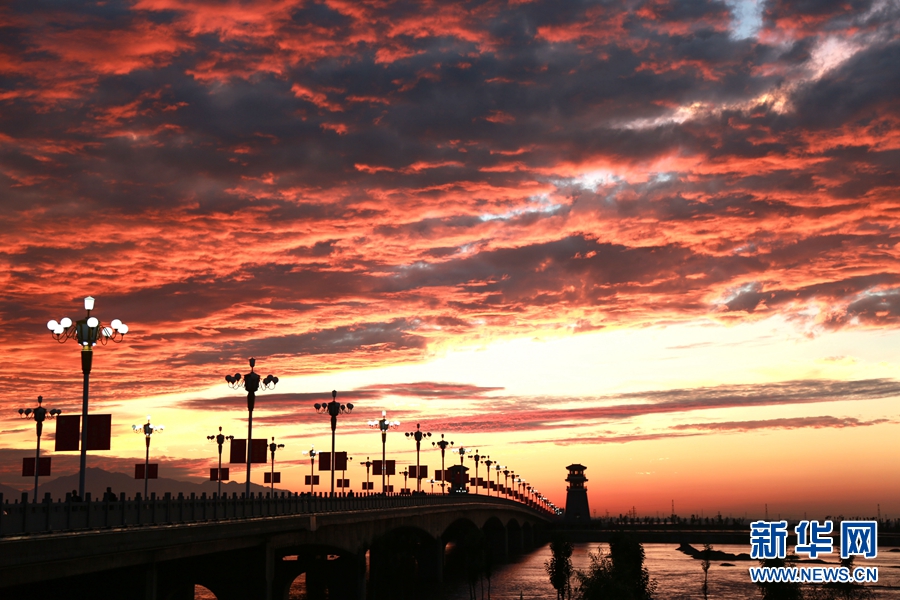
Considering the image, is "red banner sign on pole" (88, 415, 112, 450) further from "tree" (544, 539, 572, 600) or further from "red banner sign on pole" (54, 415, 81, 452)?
"tree" (544, 539, 572, 600)

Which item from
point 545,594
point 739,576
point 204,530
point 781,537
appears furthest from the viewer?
point 739,576

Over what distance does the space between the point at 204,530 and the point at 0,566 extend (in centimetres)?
1671

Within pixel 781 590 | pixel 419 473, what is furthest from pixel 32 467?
pixel 419 473

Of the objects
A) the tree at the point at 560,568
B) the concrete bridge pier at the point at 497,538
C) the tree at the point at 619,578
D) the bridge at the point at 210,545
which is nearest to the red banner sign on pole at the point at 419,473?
the bridge at the point at 210,545

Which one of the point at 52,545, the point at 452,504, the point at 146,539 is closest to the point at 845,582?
the point at 146,539

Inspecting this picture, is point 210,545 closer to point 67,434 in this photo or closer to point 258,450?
point 67,434

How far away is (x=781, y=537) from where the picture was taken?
2416 inches

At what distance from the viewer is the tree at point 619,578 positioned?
6069cm

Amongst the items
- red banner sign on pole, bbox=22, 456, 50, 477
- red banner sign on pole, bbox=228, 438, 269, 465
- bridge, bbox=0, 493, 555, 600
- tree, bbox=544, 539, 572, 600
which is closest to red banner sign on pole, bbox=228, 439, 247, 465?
red banner sign on pole, bbox=228, 438, 269, 465

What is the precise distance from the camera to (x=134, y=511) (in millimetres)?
37562

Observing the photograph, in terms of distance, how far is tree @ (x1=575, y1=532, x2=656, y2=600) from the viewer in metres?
60.7

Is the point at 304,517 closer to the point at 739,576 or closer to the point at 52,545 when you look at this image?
the point at 52,545

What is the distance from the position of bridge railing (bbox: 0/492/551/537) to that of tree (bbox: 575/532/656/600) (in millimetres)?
20209

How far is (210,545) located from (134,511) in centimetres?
977
